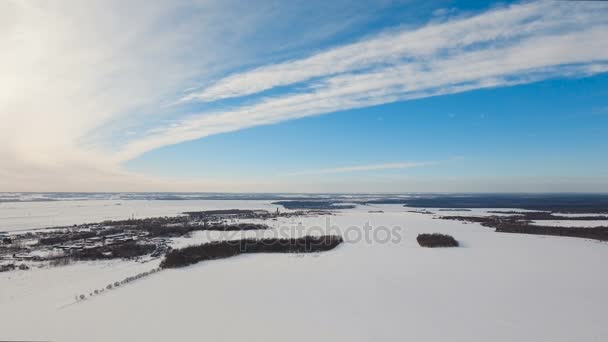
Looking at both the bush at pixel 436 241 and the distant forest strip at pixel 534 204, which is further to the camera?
the distant forest strip at pixel 534 204

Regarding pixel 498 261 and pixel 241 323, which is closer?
pixel 241 323

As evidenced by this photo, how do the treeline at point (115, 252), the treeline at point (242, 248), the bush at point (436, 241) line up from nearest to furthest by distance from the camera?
the treeline at point (242, 248) → the treeline at point (115, 252) → the bush at point (436, 241)

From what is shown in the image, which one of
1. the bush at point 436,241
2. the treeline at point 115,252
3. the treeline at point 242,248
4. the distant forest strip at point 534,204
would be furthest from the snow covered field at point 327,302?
the distant forest strip at point 534,204

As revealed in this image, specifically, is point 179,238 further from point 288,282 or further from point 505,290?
point 505,290

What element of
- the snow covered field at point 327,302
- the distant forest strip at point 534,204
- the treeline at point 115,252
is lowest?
the distant forest strip at point 534,204

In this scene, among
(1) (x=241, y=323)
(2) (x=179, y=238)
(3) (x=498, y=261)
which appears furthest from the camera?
(2) (x=179, y=238)

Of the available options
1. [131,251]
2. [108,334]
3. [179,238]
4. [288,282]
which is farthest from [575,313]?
[179,238]

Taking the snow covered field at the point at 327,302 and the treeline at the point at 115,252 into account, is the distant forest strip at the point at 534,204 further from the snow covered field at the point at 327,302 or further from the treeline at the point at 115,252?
the treeline at the point at 115,252
